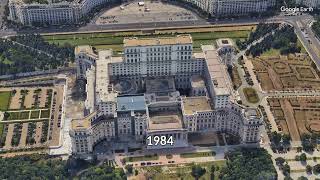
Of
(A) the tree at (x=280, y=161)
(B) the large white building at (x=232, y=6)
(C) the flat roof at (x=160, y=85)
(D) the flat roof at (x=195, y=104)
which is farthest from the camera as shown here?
(B) the large white building at (x=232, y=6)

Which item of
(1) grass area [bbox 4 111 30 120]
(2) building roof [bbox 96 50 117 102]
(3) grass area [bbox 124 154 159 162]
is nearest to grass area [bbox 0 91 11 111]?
(1) grass area [bbox 4 111 30 120]

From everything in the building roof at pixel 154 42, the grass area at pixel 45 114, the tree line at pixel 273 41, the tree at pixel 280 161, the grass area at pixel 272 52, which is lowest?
the tree at pixel 280 161

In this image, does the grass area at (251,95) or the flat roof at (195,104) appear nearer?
the flat roof at (195,104)

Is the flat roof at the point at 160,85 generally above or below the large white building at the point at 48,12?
below

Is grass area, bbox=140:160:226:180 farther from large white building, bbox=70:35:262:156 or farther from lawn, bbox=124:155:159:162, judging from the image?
large white building, bbox=70:35:262:156

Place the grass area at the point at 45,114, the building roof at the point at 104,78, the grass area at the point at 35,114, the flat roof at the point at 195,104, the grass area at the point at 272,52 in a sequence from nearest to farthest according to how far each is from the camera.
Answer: the building roof at the point at 104,78, the flat roof at the point at 195,104, the grass area at the point at 35,114, the grass area at the point at 45,114, the grass area at the point at 272,52

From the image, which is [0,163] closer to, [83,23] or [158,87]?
[158,87]

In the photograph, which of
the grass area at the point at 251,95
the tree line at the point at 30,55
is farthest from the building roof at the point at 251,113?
the tree line at the point at 30,55

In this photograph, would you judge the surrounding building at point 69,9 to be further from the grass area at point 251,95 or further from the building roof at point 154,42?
the building roof at point 154,42
